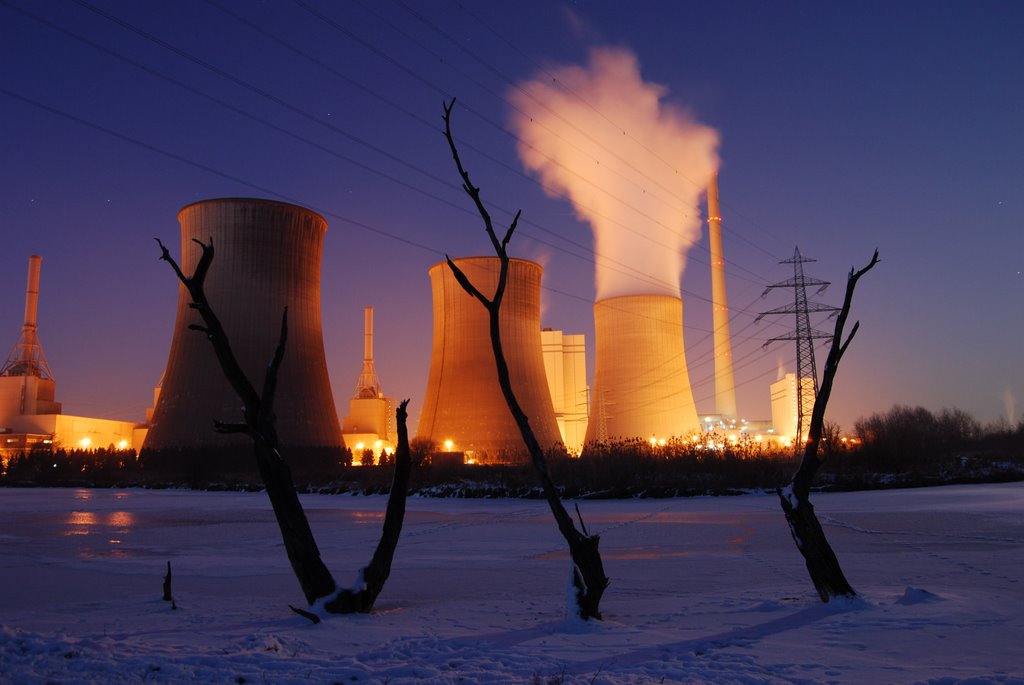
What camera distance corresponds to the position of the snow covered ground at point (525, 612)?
2604 millimetres

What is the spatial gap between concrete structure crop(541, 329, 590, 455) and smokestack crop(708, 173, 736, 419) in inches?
356

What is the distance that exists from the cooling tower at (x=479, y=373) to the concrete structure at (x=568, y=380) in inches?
811

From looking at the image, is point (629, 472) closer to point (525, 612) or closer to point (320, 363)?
point (525, 612)

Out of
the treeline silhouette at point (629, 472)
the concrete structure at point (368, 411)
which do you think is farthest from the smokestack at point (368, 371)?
the treeline silhouette at point (629, 472)

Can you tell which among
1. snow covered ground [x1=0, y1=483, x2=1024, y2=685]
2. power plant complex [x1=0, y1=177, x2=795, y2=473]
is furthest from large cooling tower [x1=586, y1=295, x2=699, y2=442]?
snow covered ground [x1=0, y1=483, x2=1024, y2=685]

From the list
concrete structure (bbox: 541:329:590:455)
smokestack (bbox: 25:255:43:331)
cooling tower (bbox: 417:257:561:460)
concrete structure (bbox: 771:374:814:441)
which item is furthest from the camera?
concrete structure (bbox: 771:374:814:441)

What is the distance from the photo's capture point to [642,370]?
29.2 m

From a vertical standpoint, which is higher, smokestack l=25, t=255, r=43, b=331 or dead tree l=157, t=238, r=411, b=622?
smokestack l=25, t=255, r=43, b=331

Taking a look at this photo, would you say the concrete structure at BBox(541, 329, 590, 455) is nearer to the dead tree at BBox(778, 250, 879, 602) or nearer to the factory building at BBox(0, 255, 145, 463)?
the factory building at BBox(0, 255, 145, 463)

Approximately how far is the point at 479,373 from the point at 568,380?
23.7 meters

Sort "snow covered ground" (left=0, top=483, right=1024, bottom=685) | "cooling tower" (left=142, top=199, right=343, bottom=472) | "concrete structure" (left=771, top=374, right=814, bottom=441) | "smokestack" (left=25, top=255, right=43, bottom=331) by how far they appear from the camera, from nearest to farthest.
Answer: "snow covered ground" (left=0, top=483, right=1024, bottom=685) → "cooling tower" (left=142, top=199, right=343, bottom=472) → "smokestack" (left=25, top=255, right=43, bottom=331) → "concrete structure" (left=771, top=374, right=814, bottom=441)

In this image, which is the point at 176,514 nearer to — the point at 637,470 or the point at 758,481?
the point at 637,470

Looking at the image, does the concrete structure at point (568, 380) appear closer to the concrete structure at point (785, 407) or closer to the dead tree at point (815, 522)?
the concrete structure at point (785, 407)

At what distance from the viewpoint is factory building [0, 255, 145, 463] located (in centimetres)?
3412
